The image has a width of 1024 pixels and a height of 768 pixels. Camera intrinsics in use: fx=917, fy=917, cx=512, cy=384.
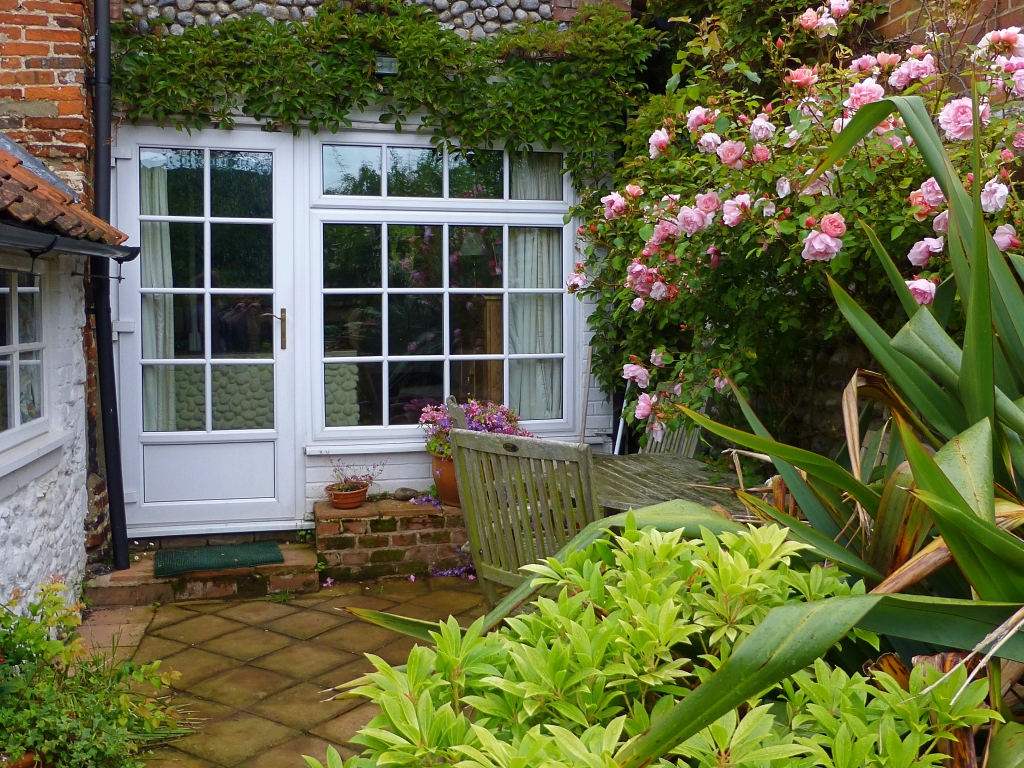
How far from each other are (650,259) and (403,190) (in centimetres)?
228

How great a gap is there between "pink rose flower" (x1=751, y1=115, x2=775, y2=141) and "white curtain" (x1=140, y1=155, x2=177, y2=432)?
3.35 m

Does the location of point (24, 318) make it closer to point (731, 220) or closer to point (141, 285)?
point (141, 285)

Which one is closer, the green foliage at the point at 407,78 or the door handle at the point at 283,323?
the green foliage at the point at 407,78

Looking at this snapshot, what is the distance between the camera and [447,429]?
5.05 m

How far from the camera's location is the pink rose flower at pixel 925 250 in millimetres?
2404

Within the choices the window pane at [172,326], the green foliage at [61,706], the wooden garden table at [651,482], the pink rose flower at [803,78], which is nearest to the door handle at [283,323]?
the window pane at [172,326]

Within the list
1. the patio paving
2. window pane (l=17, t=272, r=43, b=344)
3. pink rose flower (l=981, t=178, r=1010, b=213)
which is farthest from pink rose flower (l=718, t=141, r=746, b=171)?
window pane (l=17, t=272, r=43, b=344)

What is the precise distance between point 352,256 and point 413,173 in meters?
0.59

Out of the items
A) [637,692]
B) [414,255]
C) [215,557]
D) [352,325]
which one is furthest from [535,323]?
[637,692]

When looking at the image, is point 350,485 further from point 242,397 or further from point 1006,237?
point 1006,237

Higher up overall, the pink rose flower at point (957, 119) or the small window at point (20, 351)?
the pink rose flower at point (957, 119)

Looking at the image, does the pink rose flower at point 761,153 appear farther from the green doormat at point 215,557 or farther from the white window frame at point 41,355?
the green doormat at point 215,557

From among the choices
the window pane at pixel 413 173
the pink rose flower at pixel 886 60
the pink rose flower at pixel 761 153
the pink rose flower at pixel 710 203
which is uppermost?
the window pane at pixel 413 173

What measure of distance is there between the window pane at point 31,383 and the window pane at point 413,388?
190 centimetres
